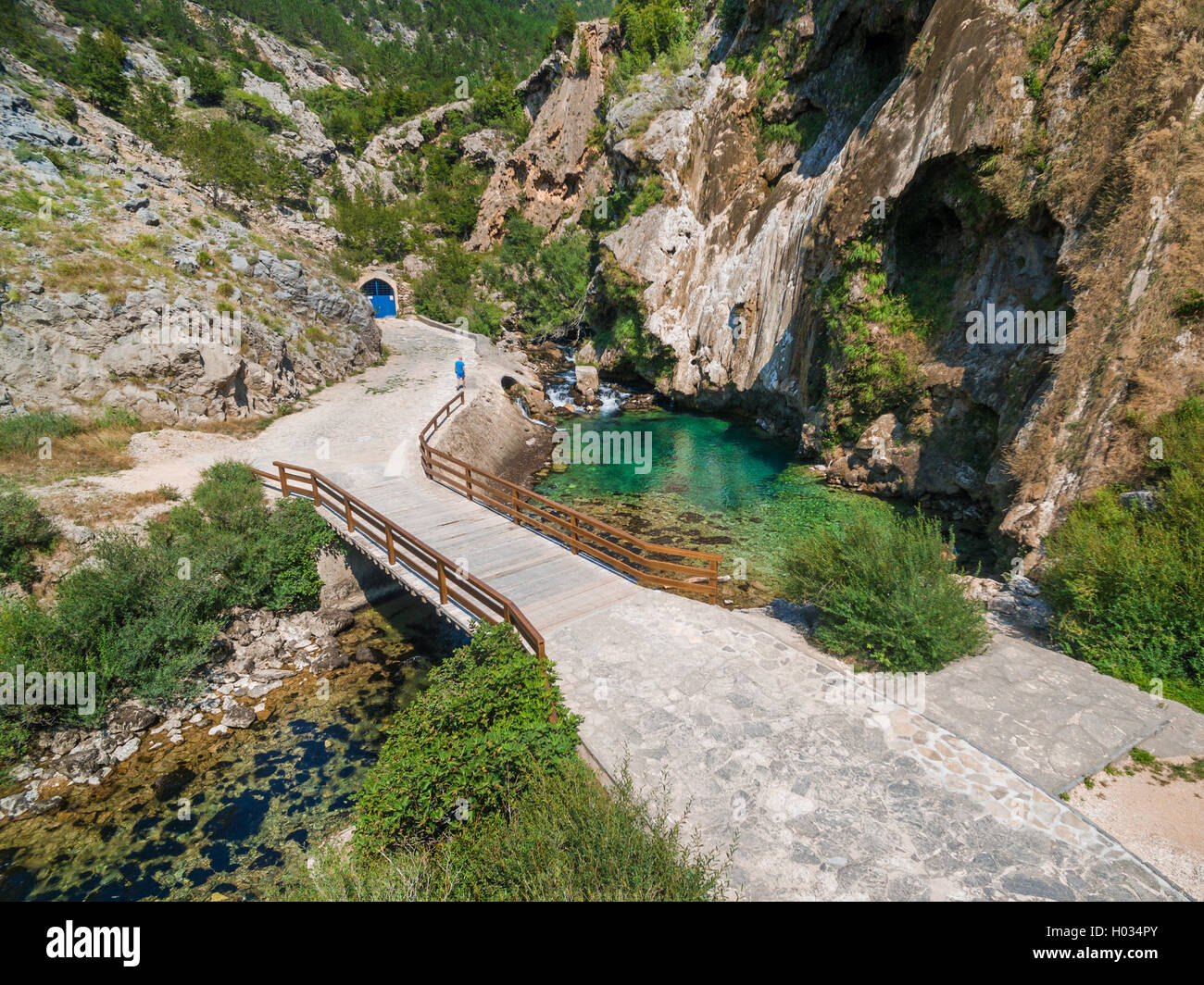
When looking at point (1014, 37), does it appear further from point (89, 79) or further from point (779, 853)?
point (89, 79)

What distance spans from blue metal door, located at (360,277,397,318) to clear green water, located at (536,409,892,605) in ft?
115

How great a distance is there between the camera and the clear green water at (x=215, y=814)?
25.8ft

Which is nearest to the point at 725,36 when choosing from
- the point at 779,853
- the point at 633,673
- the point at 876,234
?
the point at 876,234

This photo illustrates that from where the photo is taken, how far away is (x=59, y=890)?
770cm

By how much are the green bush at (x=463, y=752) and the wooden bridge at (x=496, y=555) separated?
845 mm

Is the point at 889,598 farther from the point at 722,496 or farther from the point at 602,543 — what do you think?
the point at 722,496

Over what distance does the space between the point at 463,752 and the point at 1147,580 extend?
1033cm

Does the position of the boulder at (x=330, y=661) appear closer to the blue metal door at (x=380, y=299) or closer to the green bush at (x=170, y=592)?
the green bush at (x=170, y=592)

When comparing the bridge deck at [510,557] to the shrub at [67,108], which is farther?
the shrub at [67,108]

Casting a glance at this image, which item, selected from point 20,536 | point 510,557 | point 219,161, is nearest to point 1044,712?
point 510,557

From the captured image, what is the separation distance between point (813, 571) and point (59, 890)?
1319 centimetres

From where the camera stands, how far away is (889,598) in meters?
8.54

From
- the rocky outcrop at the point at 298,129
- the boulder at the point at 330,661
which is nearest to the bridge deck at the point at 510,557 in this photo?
the boulder at the point at 330,661

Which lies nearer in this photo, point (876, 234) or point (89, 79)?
point (876, 234)
